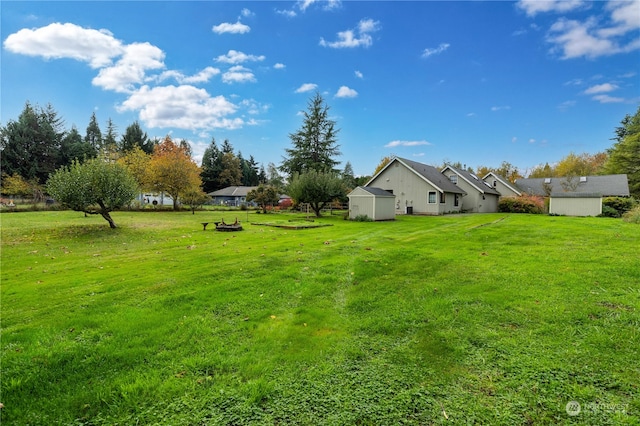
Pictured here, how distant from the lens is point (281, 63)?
66.3 ft

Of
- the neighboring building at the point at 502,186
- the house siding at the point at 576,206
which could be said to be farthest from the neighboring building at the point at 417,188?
the neighboring building at the point at 502,186

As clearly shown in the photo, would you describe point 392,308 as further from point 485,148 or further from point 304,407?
point 485,148

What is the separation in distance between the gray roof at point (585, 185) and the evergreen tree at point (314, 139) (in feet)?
85.1

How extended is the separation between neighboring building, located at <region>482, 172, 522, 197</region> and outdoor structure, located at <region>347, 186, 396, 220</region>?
21658mm

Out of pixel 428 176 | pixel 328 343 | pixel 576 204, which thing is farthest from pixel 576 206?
pixel 328 343

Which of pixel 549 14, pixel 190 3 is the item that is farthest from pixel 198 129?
pixel 549 14

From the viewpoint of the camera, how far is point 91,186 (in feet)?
44.8

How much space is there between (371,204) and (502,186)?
79.8 ft

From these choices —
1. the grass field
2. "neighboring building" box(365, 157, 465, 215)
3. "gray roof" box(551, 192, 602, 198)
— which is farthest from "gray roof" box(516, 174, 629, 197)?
the grass field

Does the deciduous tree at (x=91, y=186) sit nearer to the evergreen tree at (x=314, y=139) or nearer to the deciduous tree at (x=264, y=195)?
the deciduous tree at (x=264, y=195)

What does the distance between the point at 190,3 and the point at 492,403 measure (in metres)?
13.3

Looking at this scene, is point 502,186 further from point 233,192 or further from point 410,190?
point 233,192

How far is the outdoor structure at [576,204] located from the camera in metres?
23.0

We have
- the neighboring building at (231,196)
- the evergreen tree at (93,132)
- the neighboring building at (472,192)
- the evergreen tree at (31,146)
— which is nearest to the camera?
the neighboring building at (472,192)
